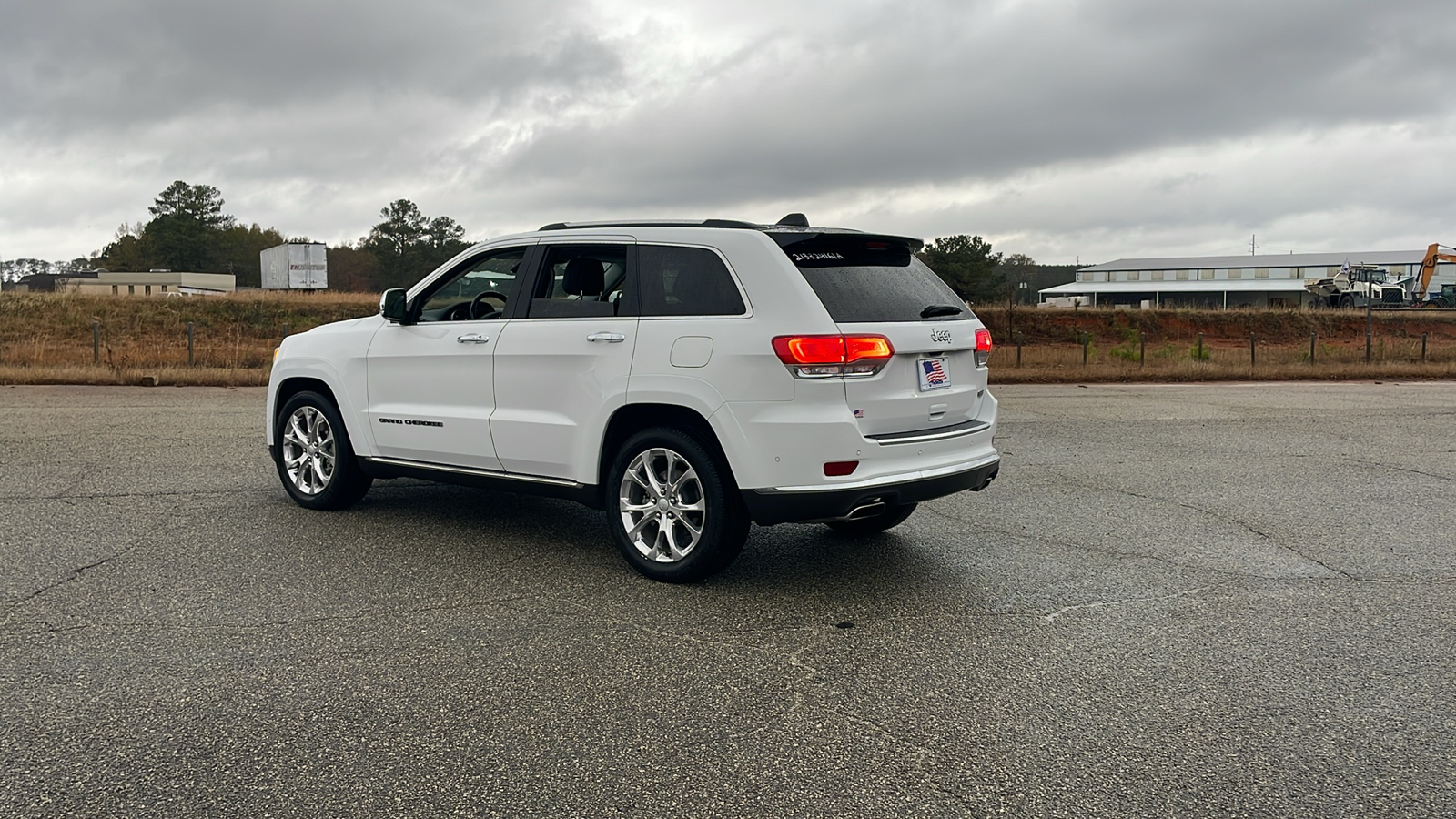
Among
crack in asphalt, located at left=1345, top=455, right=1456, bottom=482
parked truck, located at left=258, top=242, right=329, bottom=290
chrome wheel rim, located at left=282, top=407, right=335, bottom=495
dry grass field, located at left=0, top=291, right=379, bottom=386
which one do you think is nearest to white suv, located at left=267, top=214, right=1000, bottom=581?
chrome wheel rim, located at left=282, top=407, right=335, bottom=495

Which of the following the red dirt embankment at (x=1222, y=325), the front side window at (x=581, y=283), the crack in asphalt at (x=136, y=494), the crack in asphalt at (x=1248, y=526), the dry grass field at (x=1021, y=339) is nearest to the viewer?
the front side window at (x=581, y=283)

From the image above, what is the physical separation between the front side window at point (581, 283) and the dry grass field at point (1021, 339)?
14883mm

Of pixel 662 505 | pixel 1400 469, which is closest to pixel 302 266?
pixel 1400 469

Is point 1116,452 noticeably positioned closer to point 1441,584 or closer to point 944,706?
point 1441,584

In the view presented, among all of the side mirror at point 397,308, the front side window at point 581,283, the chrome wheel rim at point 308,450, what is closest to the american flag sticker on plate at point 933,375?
the front side window at point 581,283

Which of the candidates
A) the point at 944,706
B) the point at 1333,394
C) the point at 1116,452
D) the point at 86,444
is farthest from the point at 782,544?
the point at 1333,394

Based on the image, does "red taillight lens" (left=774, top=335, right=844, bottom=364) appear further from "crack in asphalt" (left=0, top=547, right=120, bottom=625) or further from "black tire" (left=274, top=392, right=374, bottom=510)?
"crack in asphalt" (left=0, top=547, right=120, bottom=625)

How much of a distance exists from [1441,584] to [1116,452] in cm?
521

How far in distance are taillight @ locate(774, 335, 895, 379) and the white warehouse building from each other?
91149 millimetres

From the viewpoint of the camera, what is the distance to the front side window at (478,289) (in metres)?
6.66

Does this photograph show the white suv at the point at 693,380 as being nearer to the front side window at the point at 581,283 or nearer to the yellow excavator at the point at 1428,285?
the front side window at the point at 581,283

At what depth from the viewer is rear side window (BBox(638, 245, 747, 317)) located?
18.3ft

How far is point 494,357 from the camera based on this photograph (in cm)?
642

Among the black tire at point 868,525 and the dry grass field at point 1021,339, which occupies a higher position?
the dry grass field at point 1021,339
